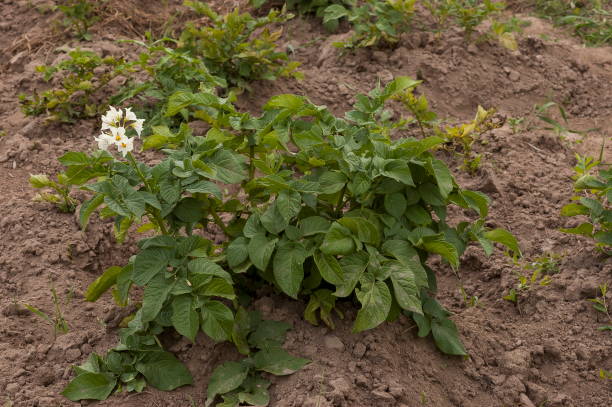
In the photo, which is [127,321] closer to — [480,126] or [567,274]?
[567,274]

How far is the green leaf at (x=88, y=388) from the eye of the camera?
2.31 m

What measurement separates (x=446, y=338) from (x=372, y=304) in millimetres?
476

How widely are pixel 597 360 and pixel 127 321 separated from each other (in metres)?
1.82

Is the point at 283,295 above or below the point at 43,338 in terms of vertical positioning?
above

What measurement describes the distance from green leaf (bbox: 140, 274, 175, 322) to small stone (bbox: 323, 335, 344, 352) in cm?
60

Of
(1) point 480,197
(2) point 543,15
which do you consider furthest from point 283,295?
(2) point 543,15

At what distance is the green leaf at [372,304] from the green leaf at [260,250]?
33 cm

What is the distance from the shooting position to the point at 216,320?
2242mm

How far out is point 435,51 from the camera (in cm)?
465

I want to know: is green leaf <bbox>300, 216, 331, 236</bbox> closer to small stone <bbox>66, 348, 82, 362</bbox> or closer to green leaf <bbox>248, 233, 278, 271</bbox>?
green leaf <bbox>248, 233, 278, 271</bbox>

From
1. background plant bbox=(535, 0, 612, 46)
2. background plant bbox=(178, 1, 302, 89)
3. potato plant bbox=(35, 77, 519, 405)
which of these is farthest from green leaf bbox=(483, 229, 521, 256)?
background plant bbox=(535, 0, 612, 46)

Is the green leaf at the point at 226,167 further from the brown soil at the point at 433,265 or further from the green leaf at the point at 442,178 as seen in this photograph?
the green leaf at the point at 442,178

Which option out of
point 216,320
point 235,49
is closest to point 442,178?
point 216,320

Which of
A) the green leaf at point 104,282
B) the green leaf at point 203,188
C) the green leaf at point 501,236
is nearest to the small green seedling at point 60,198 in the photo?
the green leaf at point 104,282
